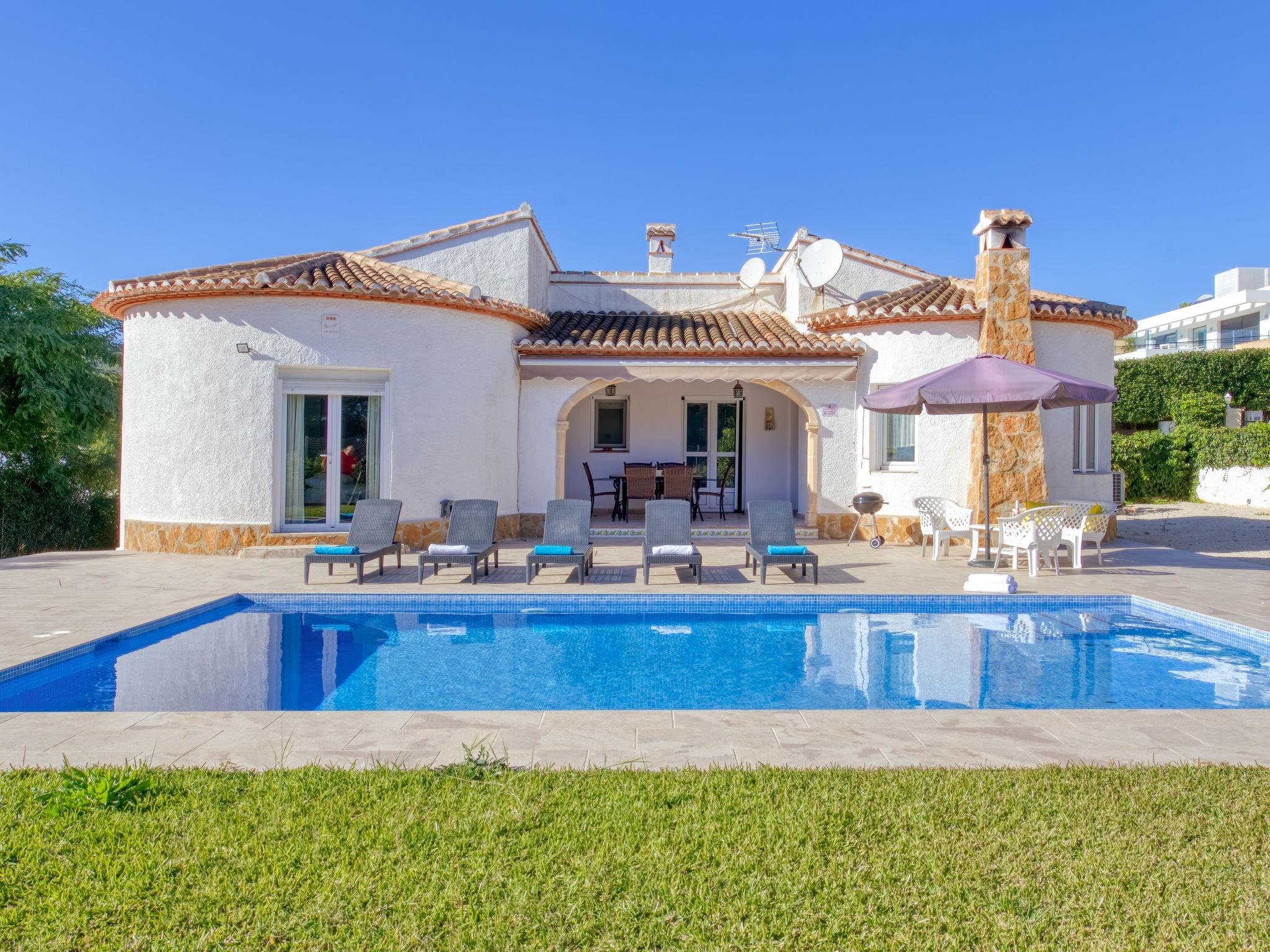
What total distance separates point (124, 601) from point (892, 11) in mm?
21468

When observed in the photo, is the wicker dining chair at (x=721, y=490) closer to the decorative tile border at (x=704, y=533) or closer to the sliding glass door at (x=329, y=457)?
the decorative tile border at (x=704, y=533)

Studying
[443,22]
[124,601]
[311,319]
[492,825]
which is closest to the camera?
[492,825]

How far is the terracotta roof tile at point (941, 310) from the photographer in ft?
68.1

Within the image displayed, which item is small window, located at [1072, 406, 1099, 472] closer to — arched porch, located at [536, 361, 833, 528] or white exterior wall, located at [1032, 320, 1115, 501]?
white exterior wall, located at [1032, 320, 1115, 501]

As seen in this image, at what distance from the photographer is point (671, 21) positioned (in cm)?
2177

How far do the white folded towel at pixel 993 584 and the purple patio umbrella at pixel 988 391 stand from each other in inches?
90.4

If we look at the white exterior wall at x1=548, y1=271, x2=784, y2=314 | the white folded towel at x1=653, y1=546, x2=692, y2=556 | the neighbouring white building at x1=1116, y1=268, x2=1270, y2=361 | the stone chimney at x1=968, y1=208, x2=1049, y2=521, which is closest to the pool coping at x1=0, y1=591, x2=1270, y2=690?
the white folded towel at x1=653, y1=546, x2=692, y2=556

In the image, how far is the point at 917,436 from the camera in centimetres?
2130

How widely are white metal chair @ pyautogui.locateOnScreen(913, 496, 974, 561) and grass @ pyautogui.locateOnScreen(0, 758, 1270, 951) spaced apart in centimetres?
1281

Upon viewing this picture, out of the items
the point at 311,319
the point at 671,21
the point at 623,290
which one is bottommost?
the point at 311,319

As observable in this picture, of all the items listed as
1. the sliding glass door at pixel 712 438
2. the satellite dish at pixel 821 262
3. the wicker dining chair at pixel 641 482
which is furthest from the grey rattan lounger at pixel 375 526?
the satellite dish at pixel 821 262

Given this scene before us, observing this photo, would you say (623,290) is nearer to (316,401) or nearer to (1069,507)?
(316,401)

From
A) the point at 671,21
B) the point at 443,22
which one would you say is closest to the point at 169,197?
the point at 443,22

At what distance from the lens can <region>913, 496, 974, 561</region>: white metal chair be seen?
60.8 ft
